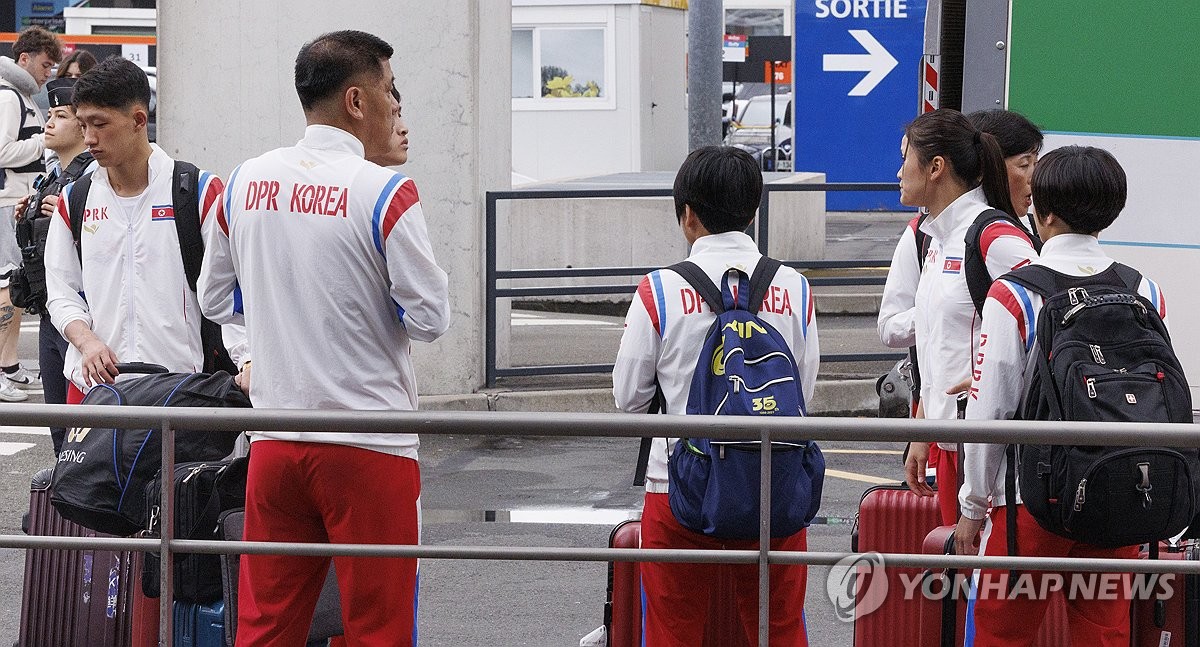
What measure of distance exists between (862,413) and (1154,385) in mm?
6677

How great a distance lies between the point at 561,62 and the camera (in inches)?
962

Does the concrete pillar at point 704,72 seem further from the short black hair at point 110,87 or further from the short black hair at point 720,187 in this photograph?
the short black hair at point 720,187

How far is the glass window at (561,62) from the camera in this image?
24094 millimetres

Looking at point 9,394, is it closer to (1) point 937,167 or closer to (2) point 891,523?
(2) point 891,523

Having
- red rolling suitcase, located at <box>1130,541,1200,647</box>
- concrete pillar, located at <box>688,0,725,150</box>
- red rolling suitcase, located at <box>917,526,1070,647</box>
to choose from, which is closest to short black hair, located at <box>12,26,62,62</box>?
concrete pillar, located at <box>688,0,725,150</box>

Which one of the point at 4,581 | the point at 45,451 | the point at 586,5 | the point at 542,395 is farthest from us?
the point at 586,5

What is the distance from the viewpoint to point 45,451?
8.89m

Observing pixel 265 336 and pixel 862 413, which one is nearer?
pixel 265 336

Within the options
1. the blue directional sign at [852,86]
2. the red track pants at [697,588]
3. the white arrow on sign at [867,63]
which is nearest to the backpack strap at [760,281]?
the red track pants at [697,588]

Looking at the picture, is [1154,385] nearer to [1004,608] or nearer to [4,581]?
[1004,608]

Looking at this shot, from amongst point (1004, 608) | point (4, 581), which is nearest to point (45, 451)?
point (4, 581)

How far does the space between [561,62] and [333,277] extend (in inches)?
838

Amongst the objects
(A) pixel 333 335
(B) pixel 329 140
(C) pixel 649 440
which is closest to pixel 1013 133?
(C) pixel 649 440

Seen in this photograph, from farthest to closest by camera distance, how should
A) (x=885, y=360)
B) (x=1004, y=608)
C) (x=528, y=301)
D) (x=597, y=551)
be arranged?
(x=528, y=301), (x=885, y=360), (x=1004, y=608), (x=597, y=551)
